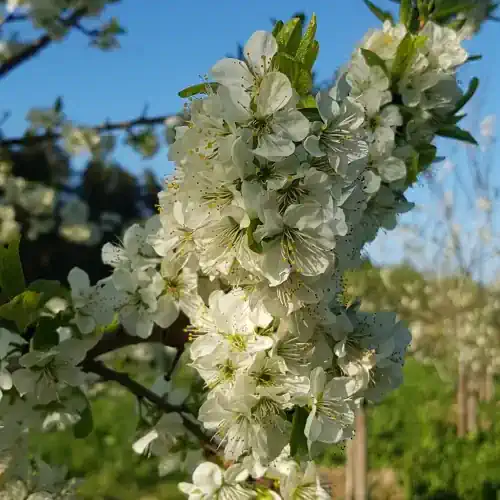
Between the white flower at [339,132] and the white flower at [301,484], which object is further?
the white flower at [301,484]

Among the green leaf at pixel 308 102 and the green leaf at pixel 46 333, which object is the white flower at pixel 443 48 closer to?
the green leaf at pixel 308 102

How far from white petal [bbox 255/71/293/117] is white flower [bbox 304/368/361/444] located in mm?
470

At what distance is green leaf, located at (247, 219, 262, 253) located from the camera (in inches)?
37.6

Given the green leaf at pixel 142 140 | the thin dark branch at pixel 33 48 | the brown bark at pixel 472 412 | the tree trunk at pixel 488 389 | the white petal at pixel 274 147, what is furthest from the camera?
the tree trunk at pixel 488 389

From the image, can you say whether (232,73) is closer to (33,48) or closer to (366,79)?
(366,79)

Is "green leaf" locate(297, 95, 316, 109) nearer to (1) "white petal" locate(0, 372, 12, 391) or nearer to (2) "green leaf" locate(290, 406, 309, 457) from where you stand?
(2) "green leaf" locate(290, 406, 309, 457)

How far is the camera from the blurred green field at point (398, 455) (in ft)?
18.1

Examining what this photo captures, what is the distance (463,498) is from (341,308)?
4985 millimetres

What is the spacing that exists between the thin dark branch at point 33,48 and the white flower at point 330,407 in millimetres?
2895

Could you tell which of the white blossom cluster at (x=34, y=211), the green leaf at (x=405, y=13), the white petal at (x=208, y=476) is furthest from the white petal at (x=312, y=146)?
the white blossom cluster at (x=34, y=211)

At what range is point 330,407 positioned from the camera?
1.06m

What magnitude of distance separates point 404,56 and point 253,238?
0.79 metres

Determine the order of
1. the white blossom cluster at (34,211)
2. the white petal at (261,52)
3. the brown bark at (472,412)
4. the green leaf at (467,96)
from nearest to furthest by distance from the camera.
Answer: the white petal at (261,52) < the green leaf at (467,96) < the white blossom cluster at (34,211) < the brown bark at (472,412)

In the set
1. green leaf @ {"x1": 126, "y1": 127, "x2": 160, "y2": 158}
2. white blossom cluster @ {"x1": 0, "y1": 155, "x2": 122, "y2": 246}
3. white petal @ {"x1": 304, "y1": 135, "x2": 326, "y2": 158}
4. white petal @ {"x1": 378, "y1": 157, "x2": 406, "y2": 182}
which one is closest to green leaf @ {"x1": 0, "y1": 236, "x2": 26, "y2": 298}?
white petal @ {"x1": 304, "y1": 135, "x2": 326, "y2": 158}
